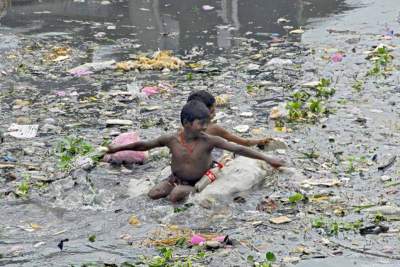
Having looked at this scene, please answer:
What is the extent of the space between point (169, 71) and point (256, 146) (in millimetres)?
2711

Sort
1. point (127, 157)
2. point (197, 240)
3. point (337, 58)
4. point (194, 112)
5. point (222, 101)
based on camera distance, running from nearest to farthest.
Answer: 1. point (197, 240)
2. point (194, 112)
3. point (127, 157)
4. point (222, 101)
5. point (337, 58)

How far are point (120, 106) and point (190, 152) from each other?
227 cm

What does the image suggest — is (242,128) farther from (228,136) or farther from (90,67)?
(90,67)

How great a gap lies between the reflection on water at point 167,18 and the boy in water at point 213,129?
3594 mm

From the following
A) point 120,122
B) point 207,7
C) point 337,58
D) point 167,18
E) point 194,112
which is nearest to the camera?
point 194,112

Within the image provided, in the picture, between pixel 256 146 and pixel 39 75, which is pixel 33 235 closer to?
pixel 256 146

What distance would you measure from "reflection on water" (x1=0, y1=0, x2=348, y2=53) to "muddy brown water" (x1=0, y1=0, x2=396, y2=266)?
15 mm

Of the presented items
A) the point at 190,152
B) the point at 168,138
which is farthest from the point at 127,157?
the point at 190,152

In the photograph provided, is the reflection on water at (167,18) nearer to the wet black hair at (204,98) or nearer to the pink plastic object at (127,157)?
the pink plastic object at (127,157)

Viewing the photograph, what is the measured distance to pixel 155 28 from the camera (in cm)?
1112

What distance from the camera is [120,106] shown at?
26.7 feet

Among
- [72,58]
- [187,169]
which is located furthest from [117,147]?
[72,58]

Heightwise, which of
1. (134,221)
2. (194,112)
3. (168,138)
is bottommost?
(134,221)

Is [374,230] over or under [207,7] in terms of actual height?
under
